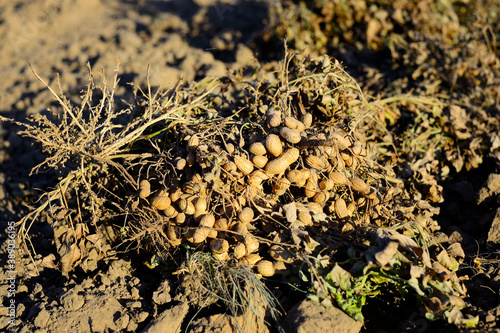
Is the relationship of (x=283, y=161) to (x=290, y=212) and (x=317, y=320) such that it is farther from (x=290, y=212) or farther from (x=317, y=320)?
A: (x=317, y=320)

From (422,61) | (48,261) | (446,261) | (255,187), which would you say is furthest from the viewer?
(422,61)

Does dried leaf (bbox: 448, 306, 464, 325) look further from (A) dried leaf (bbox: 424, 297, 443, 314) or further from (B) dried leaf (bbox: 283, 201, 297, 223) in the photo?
(B) dried leaf (bbox: 283, 201, 297, 223)

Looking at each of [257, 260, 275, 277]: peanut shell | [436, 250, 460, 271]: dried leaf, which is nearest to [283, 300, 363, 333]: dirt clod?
[257, 260, 275, 277]: peanut shell

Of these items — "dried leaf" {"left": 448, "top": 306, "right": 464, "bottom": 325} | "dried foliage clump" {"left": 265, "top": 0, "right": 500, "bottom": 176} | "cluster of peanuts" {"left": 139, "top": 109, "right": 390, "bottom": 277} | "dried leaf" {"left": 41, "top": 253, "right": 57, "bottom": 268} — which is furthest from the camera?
"dried foliage clump" {"left": 265, "top": 0, "right": 500, "bottom": 176}

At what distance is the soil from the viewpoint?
1963 mm

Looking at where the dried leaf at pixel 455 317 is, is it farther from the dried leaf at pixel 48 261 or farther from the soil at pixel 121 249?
the dried leaf at pixel 48 261

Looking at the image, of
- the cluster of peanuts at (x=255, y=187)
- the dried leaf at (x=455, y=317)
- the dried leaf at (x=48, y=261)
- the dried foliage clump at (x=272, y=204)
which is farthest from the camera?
the dried leaf at (x=48, y=261)

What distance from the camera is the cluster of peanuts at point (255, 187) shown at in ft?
6.54

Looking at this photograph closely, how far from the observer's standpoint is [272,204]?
2.08 metres

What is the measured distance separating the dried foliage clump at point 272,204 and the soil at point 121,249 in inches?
6.0

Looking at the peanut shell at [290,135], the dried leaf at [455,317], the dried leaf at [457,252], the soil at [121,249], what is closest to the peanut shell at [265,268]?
the soil at [121,249]

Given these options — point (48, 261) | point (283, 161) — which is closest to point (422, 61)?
point (283, 161)

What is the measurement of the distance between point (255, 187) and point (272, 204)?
0.13m

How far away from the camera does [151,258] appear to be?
230 centimetres
